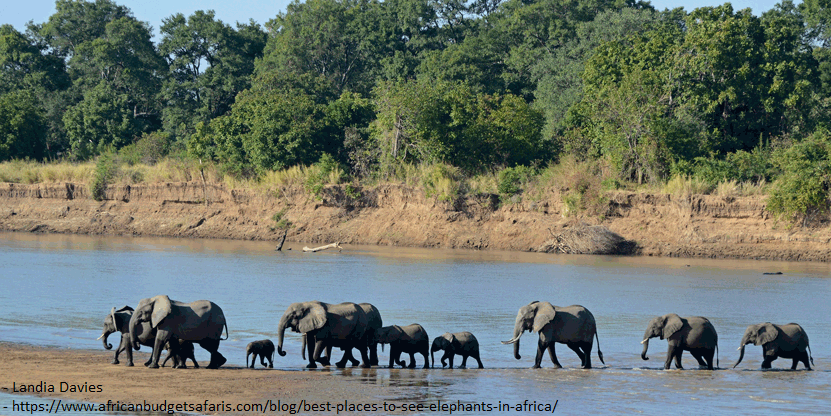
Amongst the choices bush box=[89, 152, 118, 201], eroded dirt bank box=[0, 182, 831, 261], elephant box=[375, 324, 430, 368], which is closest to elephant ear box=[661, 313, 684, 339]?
elephant box=[375, 324, 430, 368]

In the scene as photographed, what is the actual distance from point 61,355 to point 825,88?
39549 millimetres

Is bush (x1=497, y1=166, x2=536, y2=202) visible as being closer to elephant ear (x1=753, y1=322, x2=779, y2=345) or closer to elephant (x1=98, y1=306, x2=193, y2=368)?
elephant ear (x1=753, y1=322, x2=779, y2=345)

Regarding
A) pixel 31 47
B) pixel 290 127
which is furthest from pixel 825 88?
pixel 31 47

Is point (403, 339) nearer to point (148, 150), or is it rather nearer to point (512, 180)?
point (512, 180)

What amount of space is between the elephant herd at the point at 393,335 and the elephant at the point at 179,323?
0.01 metres

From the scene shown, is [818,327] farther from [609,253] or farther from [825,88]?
[825,88]

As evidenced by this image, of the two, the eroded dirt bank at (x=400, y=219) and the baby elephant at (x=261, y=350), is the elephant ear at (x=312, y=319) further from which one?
the eroded dirt bank at (x=400, y=219)

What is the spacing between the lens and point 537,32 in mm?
54500

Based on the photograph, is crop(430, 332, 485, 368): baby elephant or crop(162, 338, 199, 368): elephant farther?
crop(430, 332, 485, 368): baby elephant

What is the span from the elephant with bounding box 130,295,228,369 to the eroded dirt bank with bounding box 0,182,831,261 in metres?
23.2

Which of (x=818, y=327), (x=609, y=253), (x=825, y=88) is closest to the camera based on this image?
(x=818, y=327)

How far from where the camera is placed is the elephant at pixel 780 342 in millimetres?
13562

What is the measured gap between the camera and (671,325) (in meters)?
13.6

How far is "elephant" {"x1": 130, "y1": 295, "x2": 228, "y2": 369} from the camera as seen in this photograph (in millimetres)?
12531
